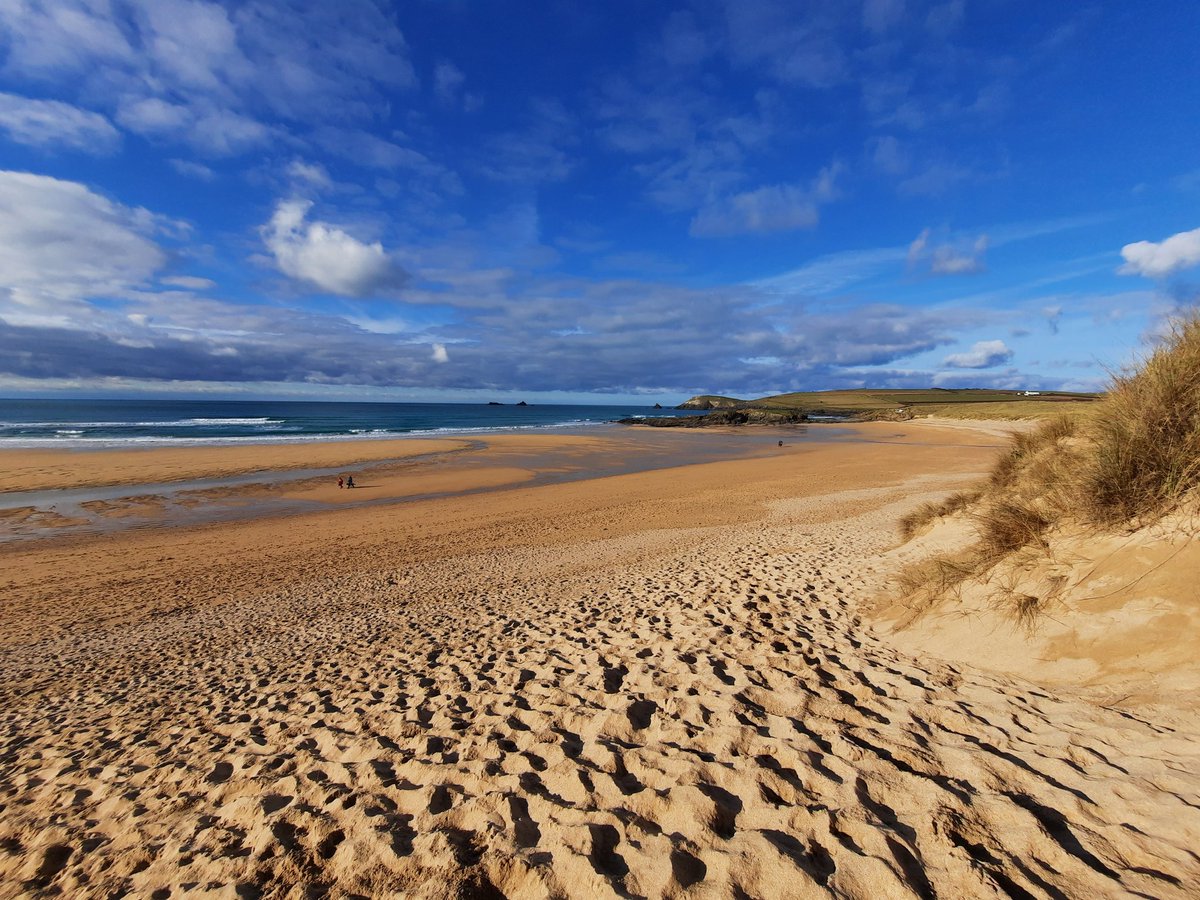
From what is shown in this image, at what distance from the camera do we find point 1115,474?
5098 millimetres

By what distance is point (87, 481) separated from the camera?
22.8 m

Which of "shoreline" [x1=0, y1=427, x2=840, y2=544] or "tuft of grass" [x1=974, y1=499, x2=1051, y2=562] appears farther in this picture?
"shoreline" [x1=0, y1=427, x2=840, y2=544]

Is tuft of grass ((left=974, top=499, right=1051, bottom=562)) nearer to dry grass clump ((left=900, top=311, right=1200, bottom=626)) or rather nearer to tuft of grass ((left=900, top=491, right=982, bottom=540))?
dry grass clump ((left=900, top=311, right=1200, bottom=626))

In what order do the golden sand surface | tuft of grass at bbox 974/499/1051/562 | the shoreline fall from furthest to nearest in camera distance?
the shoreline → tuft of grass at bbox 974/499/1051/562 → the golden sand surface

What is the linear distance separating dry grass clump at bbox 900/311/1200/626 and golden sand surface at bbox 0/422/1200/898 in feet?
4.51

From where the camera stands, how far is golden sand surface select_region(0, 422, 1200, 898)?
2811 millimetres

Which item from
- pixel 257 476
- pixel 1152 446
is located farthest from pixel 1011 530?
pixel 257 476

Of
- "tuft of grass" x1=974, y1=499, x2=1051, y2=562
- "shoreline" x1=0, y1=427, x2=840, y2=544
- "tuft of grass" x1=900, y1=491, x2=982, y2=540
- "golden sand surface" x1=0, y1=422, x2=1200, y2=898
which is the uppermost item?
"tuft of grass" x1=974, y1=499, x2=1051, y2=562

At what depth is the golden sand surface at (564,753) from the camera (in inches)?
111

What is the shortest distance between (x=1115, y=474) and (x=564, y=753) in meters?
5.97

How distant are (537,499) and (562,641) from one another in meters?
13.0

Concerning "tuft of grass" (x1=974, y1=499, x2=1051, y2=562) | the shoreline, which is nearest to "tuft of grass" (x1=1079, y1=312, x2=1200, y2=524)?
"tuft of grass" (x1=974, y1=499, x2=1051, y2=562)

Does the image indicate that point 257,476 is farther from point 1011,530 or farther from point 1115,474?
point 1115,474

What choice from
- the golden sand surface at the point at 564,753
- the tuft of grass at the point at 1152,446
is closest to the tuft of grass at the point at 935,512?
the golden sand surface at the point at 564,753
